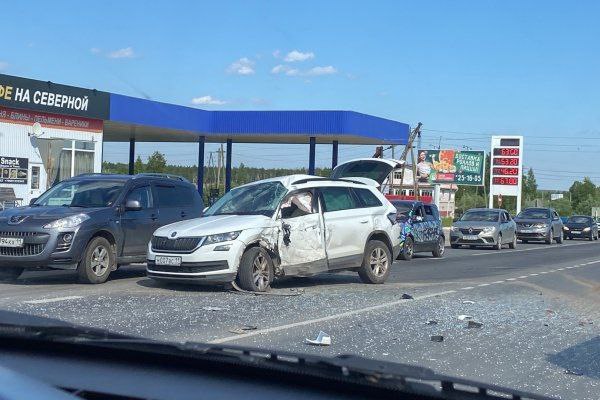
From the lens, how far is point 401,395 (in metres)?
2.48

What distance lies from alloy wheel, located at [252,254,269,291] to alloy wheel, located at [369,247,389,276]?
2.22m

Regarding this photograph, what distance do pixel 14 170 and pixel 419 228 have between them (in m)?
15.4

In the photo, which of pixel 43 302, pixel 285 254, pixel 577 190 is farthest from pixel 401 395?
pixel 577 190

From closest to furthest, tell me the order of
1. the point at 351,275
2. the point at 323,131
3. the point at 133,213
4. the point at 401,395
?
1. the point at 401,395
2. the point at 133,213
3. the point at 351,275
4. the point at 323,131

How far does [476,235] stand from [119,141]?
2504 cm

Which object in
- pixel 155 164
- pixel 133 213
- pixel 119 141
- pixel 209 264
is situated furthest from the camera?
pixel 155 164

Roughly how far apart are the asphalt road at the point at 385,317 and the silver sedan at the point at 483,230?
42.7 feet

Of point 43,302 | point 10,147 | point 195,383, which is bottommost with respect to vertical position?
point 43,302

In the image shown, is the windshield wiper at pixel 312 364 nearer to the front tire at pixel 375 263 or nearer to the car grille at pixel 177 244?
the car grille at pixel 177 244

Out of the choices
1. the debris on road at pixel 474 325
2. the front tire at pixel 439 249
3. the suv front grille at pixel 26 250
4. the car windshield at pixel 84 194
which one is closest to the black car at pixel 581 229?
the front tire at pixel 439 249

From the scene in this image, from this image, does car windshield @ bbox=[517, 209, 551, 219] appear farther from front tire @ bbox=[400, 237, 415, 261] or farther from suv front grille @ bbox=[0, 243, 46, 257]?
suv front grille @ bbox=[0, 243, 46, 257]

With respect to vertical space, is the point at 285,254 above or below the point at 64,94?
below

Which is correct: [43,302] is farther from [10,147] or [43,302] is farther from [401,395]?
[10,147]

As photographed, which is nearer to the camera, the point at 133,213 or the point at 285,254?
the point at 285,254
